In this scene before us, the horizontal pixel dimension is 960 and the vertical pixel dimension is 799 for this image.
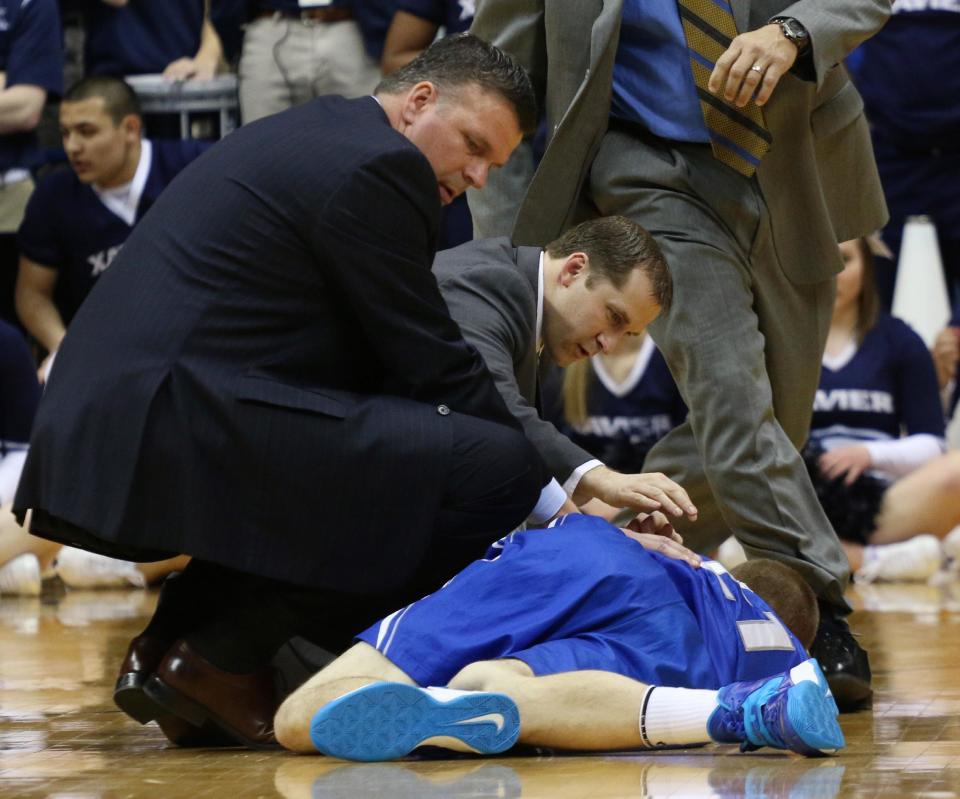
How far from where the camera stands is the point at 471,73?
9.57 ft

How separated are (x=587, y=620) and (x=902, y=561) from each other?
289cm

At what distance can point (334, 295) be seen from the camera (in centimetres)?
279

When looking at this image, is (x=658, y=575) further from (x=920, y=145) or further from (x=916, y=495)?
(x=920, y=145)

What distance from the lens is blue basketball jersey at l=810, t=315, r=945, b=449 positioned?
17.9 ft

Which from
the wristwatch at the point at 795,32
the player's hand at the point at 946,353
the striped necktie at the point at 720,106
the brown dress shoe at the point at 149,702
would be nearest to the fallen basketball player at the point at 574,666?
the brown dress shoe at the point at 149,702

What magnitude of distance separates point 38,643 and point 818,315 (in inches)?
73.0

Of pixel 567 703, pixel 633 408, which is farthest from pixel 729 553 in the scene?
pixel 567 703

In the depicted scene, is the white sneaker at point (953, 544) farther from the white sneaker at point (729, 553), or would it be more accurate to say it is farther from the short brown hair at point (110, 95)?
the short brown hair at point (110, 95)

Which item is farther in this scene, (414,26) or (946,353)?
(946,353)

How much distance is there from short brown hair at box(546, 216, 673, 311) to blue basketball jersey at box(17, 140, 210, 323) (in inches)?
122

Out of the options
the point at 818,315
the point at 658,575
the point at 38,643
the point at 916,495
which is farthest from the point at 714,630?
the point at 916,495

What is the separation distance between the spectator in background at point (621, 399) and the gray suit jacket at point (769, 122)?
2.01 m

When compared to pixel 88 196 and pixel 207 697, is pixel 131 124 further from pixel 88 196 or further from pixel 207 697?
pixel 207 697

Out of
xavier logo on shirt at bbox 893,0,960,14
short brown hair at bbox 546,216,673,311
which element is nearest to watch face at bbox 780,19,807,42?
short brown hair at bbox 546,216,673,311
